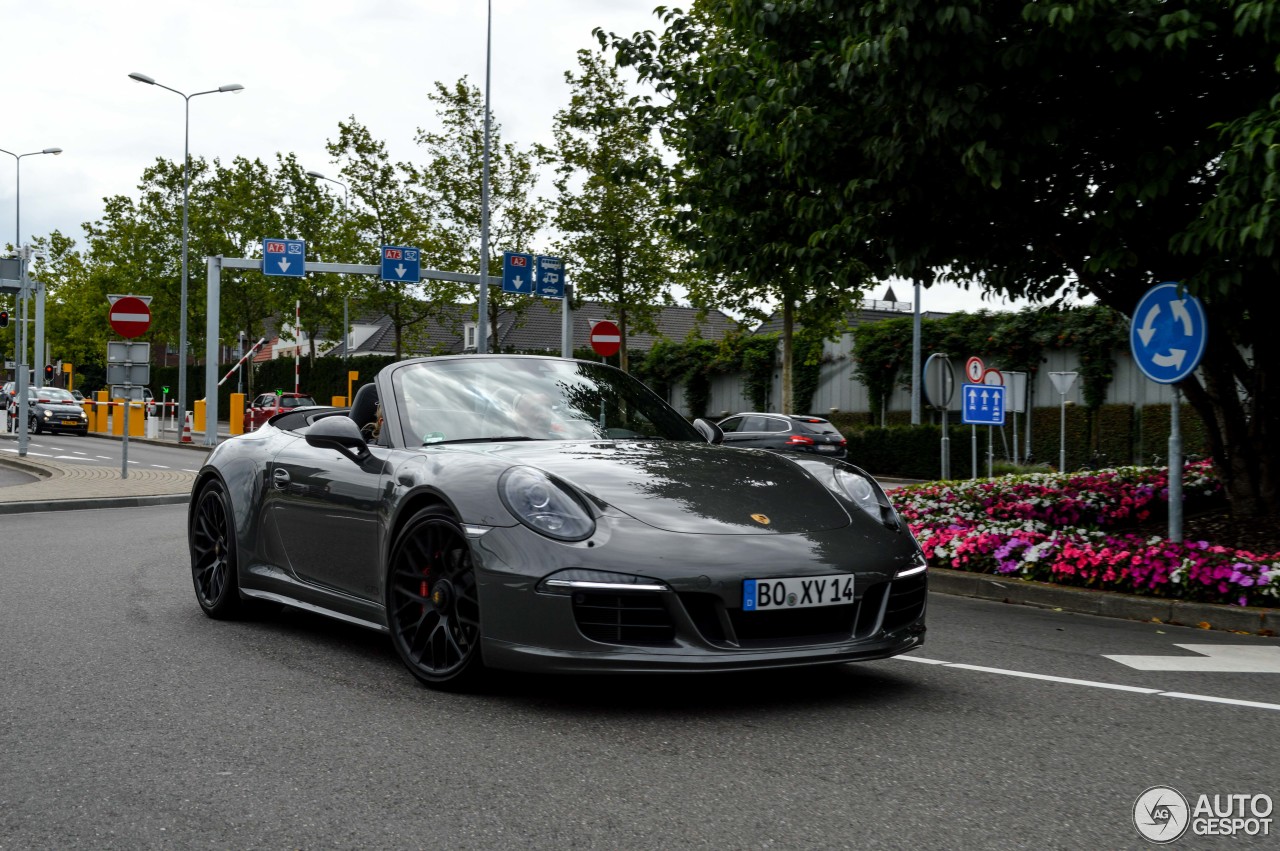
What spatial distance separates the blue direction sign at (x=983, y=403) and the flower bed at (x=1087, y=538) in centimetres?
447

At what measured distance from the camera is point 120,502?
15531mm

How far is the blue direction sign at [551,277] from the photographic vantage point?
29.7 meters

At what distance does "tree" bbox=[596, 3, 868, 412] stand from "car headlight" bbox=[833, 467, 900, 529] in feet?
15.1

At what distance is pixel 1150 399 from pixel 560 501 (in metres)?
21.7

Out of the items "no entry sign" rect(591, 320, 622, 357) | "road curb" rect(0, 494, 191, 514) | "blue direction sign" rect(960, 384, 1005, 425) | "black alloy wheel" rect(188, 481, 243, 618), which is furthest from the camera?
"no entry sign" rect(591, 320, 622, 357)

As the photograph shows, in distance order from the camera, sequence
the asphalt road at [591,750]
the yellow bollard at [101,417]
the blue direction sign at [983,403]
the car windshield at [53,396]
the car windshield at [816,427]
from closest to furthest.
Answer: the asphalt road at [591,750] → the blue direction sign at [983,403] → the car windshield at [816,427] → the car windshield at [53,396] → the yellow bollard at [101,417]

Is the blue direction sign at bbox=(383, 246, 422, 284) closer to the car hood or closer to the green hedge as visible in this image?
the green hedge

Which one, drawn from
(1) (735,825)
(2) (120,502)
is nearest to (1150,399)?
(2) (120,502)

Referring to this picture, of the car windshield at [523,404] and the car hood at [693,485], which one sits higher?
the car windshield at [523,404]

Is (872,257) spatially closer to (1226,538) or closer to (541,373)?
(1226,538)

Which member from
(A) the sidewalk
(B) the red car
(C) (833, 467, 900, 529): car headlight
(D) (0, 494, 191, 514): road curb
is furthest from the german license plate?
(B) the red car

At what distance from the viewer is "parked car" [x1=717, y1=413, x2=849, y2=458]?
24.1 metres

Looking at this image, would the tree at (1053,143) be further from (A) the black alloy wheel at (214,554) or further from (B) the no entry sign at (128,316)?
(B) the no entry sign at (128,316)

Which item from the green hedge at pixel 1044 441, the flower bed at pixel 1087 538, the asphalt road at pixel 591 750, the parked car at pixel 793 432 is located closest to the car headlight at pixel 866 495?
the asphalt road at pixel 591 750
